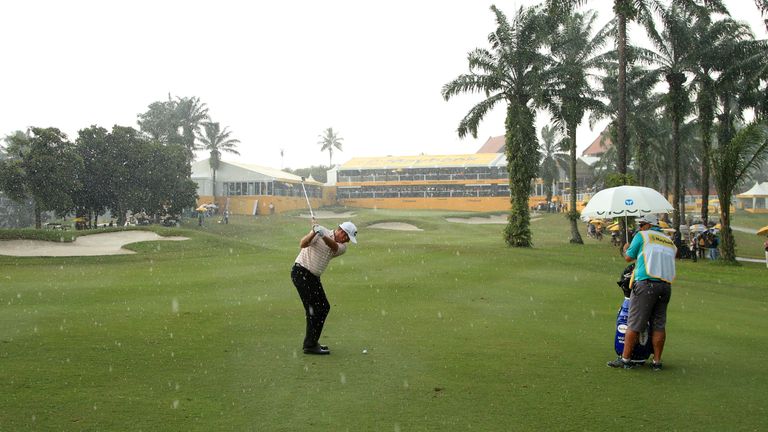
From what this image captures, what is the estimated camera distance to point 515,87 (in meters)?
36.5

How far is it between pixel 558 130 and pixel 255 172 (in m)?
48.0

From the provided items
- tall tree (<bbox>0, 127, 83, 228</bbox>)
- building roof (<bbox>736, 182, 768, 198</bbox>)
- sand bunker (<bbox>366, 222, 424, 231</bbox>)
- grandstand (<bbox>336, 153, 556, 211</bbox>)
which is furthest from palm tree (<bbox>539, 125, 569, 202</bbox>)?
tall tree (<bbox>0, 127, 83, 228</bbox>)

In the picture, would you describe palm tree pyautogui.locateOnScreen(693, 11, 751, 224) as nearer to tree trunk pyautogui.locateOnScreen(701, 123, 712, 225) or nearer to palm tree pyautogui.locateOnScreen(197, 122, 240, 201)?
tree trunk pyautogui.locateOnScreen(701, 123, 712, 225)

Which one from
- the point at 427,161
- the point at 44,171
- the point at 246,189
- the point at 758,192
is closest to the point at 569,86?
the point at 44,171

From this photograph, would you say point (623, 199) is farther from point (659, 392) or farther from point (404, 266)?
point (659, 392)

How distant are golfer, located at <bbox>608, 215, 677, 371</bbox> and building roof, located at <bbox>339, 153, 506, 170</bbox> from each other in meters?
79.8

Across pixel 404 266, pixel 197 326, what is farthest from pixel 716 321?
pixel 404 266

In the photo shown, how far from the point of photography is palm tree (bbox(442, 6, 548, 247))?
3562 cm

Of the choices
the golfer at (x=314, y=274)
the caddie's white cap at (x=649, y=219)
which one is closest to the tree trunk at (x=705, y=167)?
the caddie's white cap at (x=649, y=219)

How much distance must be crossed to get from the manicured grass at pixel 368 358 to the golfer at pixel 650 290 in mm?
349

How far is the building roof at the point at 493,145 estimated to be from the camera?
132 meters

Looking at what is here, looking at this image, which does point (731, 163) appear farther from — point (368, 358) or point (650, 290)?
point (368, 358)

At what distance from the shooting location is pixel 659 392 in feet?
26.0

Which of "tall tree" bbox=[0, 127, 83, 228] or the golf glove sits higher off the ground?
"tall tree" bbox=[0, 127, 83, 228]
